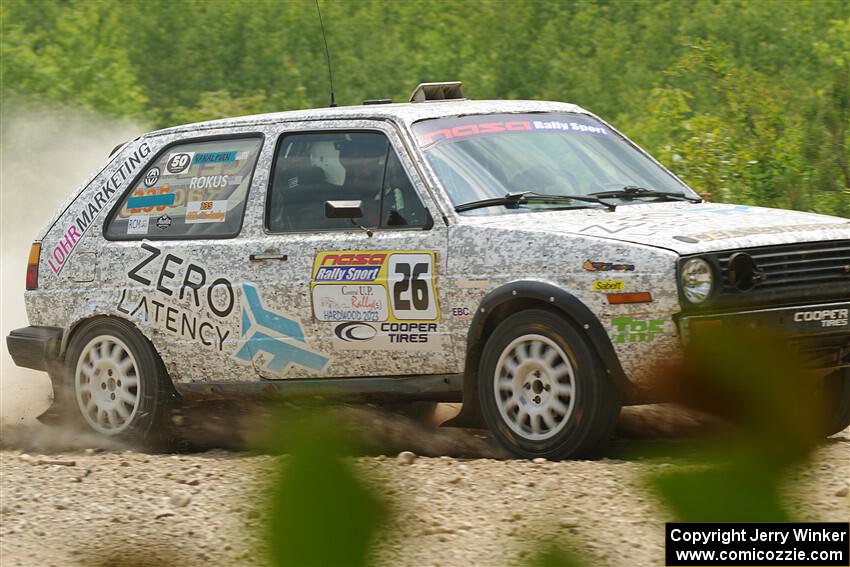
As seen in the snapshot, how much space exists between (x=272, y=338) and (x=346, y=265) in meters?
0.57

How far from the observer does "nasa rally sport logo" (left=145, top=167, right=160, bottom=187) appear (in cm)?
715

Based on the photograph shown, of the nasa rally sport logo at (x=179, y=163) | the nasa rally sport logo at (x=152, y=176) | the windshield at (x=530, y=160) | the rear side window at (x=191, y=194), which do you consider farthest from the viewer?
the nasa rally sport logo at (x=152, y=176)

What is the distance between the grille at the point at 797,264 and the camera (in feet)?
17.3

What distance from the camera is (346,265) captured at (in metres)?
6.12

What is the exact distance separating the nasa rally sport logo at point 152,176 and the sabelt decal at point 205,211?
13.9 inches

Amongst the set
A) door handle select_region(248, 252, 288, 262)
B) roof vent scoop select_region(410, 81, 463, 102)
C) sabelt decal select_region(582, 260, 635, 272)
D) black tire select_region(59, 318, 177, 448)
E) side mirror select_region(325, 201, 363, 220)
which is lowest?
black tire select_region(59, 318, 177, 448)

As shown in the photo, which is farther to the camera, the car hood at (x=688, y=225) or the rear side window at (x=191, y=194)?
the rear side window at (x=191, y=194)

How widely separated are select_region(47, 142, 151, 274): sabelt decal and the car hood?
235 cm

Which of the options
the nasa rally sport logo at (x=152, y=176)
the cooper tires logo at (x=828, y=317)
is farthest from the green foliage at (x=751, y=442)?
the nasa rally sport logo at (x=152, y=176)

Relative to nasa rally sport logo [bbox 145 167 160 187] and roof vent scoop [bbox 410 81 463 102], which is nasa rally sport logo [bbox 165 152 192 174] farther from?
roof vent scoop [bbox 410 81 463 102]

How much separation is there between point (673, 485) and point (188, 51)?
25451 millimetres

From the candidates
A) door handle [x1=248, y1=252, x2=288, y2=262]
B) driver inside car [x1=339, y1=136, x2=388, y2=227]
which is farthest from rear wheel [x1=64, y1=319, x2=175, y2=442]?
driver inside car [x1=339, y1=136, x2=388, y2=227]

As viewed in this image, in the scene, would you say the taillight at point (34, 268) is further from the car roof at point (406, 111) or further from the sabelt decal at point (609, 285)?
the sabelt decal at point (609, 285)

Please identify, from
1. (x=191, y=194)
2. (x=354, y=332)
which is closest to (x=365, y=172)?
(x=354, y=332)
